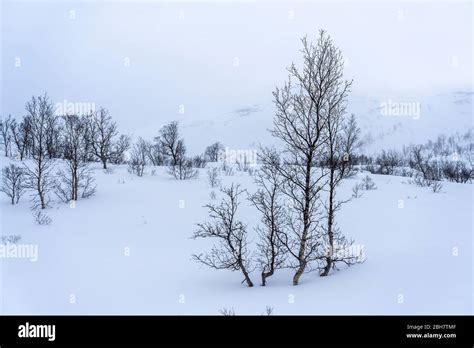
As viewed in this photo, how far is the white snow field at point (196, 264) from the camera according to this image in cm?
872

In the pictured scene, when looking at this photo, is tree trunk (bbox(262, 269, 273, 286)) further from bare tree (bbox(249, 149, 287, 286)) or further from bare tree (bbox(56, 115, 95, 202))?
bare tree (bbox(56, 115, 95, 202))

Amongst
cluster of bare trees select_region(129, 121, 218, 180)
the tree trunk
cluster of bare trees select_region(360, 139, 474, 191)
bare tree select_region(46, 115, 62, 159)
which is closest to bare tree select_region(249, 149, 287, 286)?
the tree trunk

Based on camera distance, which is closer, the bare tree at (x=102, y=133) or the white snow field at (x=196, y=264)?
the white snow field at (x=196, y=264)

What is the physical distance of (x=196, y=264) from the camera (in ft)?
46.9

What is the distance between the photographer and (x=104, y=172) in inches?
1252

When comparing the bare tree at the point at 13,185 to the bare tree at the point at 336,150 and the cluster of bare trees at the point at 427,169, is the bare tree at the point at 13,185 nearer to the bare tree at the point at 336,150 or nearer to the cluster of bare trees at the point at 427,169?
the bare tree at the point at 336,150

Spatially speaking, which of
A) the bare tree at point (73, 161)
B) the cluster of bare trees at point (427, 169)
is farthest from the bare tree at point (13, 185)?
the cluster of bare trees at point (427, 169)

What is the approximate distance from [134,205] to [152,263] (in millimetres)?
8446

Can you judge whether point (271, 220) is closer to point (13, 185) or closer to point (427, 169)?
point (13, 185)

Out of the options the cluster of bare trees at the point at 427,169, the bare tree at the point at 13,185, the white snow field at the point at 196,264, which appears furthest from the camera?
the cluster of bare trees at the point at 427,169

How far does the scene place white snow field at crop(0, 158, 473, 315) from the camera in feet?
28.6
